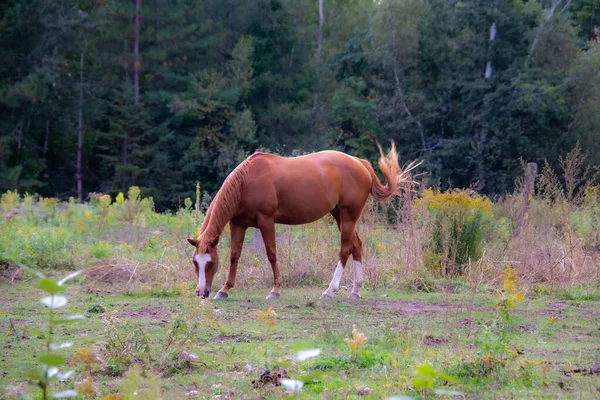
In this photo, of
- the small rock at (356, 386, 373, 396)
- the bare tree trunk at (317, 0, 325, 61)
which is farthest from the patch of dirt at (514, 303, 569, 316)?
the bare tree trunk at (317, 0, 325, 61)

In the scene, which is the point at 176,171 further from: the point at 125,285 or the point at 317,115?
the point at 125,285

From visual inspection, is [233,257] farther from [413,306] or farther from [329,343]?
[329,343]

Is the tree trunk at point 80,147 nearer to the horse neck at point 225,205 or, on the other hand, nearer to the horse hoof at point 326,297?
the horse neck at point 225,205

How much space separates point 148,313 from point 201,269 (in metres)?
0.85

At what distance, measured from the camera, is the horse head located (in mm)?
8492

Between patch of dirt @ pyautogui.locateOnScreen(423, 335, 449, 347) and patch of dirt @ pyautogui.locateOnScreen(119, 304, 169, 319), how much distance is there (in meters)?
2.82

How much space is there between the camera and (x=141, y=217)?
1426cm

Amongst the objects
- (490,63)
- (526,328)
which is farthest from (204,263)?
(490,63)

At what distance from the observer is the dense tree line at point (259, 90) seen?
31.7m

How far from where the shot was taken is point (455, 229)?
10820 millimetres

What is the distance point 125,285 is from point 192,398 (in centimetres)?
535

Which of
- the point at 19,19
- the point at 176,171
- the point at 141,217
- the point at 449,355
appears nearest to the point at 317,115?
the point at 176,171

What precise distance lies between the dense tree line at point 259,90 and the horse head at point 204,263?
22.0m

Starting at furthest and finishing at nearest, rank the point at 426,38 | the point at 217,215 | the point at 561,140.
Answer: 1. the point at 426,38
2. the point at 561,140
3. the point at 217,215
